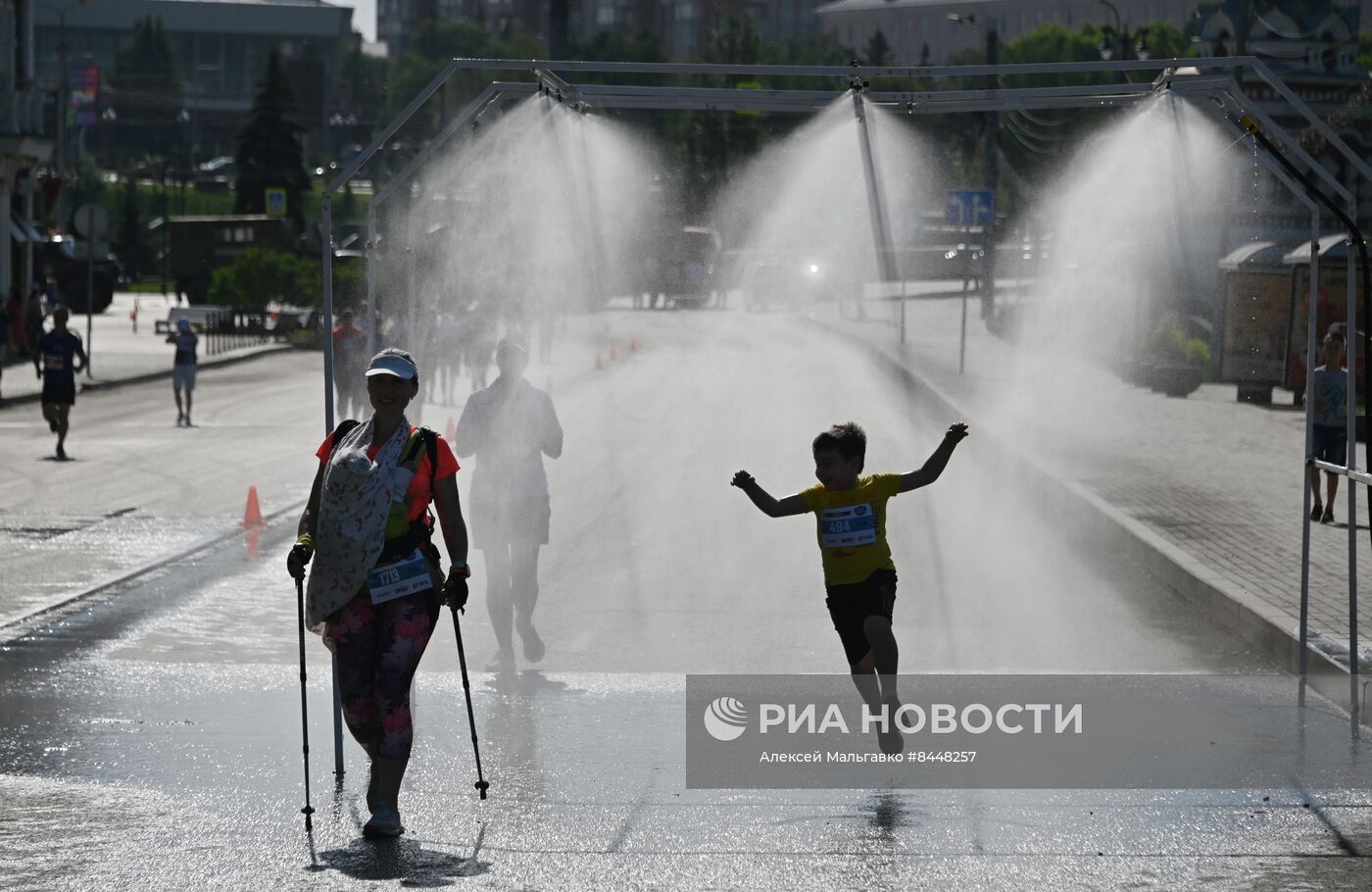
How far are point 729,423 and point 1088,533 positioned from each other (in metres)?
9.89

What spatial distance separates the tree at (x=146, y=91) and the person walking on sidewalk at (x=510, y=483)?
165 m

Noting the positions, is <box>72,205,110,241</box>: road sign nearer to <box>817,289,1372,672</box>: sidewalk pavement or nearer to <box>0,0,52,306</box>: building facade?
<box>0,0,52,306</box>: building facade

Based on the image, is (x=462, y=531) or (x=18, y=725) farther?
(x=18, y=725)

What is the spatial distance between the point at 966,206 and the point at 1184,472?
618 centimetres

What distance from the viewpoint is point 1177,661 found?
10.0 m

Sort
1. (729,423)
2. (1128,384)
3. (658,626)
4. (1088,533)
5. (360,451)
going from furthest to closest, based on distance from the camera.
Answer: (1128,384) → (729,423) → (1088,533) → (658,626) → (360,451)

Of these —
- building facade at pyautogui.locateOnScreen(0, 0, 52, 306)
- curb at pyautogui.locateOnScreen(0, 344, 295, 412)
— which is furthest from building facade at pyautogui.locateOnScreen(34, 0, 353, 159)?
curb at pyautogui.locateOnScreen(0, 344, 295, 412)

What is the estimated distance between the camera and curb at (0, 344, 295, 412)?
30.3m

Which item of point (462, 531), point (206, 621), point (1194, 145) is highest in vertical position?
point (1194, 145)

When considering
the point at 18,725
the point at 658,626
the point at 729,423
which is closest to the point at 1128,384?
the point at 729,423

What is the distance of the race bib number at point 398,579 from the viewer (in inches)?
254

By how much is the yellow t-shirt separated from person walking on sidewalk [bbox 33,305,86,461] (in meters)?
15.1

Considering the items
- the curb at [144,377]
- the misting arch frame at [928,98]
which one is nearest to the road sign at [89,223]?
the curb at [144,377]

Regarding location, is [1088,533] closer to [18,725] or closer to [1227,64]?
[1227,64]
